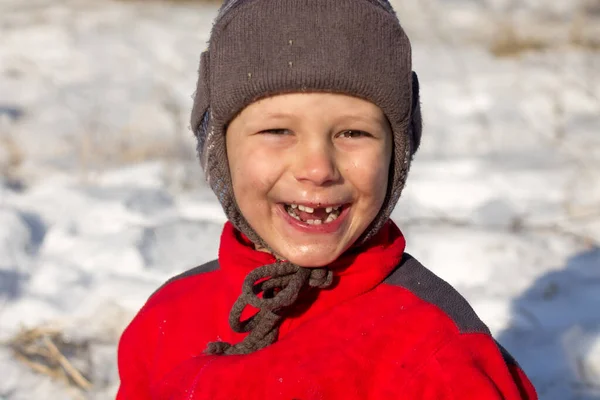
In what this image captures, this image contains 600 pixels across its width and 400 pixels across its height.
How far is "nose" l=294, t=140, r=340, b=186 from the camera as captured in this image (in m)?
1.76

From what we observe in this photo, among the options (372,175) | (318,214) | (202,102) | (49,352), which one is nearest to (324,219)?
(318,214)

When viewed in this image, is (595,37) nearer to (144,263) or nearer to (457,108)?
(457,108)

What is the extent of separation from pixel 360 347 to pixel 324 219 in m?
0.28

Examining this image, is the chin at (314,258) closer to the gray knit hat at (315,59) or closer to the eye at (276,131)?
the gray knit hat at (315,59)

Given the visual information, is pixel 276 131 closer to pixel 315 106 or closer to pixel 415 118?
pixel 315 106

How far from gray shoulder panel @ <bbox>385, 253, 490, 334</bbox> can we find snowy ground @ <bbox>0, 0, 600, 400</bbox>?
111 cm

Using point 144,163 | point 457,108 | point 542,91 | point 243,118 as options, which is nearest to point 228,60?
point 243,118

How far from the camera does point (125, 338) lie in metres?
2.32

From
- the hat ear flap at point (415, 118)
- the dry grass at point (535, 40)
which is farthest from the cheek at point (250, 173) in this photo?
the dry grass at point (535, 40)

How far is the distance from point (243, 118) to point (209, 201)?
2459mm

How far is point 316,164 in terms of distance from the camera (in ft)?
5.79

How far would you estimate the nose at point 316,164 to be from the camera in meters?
1.76

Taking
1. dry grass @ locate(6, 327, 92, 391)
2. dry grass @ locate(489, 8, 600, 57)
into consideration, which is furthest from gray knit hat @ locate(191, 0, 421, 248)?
dry grass @ locate(489, 8, 600, 57)

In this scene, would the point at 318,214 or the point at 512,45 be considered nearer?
the point at 318,214
